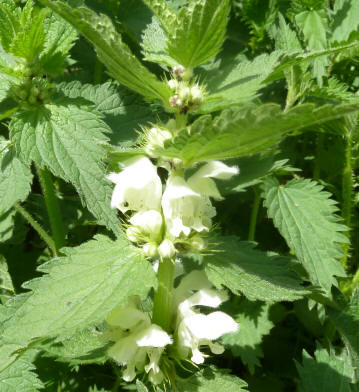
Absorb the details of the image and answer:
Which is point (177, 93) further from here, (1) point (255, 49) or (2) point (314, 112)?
(1) point (255, 49)

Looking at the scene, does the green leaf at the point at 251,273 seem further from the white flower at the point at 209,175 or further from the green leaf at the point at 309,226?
the green leaf at the point at 309,226

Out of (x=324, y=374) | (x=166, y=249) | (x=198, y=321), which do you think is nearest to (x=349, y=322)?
(x=324, y=374)

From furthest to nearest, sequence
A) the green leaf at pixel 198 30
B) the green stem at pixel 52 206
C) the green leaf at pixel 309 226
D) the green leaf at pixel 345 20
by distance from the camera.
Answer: the green leaf at pixel 345 20 < the green stem at pixel 52 206 < the green leaf at pixel 309 226 < the green leaf at pixel 198 30

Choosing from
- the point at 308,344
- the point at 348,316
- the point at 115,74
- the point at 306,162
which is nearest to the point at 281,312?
the point at 308,344

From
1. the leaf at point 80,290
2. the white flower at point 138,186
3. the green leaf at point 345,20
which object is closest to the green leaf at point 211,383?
the leaf at point 80,290

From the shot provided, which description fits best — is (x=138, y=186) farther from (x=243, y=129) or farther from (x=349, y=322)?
(x=349, y=322)

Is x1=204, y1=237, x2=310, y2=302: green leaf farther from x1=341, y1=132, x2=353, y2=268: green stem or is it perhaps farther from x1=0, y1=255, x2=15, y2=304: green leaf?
x1=0, y1=255, x2=15, y2=304: green leaf
